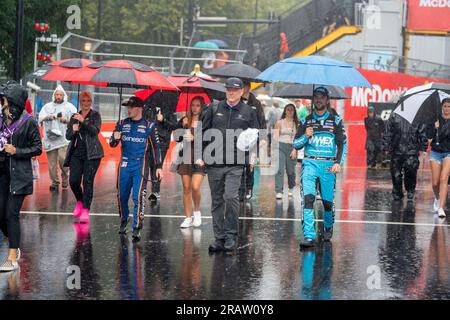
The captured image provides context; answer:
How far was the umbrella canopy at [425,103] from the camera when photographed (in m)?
14.3

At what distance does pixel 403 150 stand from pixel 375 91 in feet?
48.6

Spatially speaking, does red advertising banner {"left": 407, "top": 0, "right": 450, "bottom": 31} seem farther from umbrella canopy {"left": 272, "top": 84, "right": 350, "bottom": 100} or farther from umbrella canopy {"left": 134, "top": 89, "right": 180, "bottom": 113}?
umbrella canopy {"left": 134, "top": 89, "right": 180, "bottom": 113}

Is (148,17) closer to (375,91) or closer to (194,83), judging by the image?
(375,91)

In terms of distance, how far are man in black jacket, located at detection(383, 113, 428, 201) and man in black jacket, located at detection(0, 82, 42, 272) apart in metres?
8.95

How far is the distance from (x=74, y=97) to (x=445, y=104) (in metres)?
12.2

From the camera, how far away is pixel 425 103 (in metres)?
14.5

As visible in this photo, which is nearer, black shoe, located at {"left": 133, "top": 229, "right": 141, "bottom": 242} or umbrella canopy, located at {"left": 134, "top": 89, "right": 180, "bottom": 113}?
black shoe, located at {"left": 133, "top": 229, "right": 141, "bottom": 242}

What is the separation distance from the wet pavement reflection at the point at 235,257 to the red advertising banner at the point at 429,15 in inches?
990

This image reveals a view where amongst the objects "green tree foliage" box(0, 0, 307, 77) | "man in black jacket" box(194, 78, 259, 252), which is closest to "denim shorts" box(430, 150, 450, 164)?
"man in black jacket" box(194, 78, 259, 252)

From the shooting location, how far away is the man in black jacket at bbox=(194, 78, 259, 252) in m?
10.3

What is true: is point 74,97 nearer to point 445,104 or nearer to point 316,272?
point 445,104

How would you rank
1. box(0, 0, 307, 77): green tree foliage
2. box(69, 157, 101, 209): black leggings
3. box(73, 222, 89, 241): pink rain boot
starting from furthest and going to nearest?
box(0, 0, 307, 77): green tree foliage → box(69, 157, 101, 209): black leggings → box(73, 222, 89, 241): pink rain boot

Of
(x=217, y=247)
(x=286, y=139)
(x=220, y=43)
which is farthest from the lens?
(x=220, y=43)

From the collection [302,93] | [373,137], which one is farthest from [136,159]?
[373,137]
